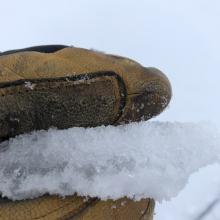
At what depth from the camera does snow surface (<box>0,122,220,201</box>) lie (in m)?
0.79

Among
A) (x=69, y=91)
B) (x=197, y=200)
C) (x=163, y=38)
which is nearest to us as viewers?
(x=69, y=91)

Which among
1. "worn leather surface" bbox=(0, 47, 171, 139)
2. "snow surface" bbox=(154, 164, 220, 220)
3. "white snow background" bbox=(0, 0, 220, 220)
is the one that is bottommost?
"snow surface" bbox=(154, 164, 220, 220)

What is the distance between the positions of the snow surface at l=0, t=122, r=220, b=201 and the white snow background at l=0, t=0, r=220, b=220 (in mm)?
725

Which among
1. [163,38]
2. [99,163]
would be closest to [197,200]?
[163,38]

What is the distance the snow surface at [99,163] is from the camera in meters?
0.79

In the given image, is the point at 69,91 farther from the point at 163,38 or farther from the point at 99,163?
the point at 163,38

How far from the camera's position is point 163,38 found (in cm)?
167

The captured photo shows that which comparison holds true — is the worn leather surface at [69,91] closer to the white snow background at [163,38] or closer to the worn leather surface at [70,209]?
the worn leather surface at [70,209]

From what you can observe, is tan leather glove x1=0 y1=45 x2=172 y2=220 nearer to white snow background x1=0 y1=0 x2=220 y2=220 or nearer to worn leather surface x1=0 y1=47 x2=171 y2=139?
worn leather surface x1=0 y1=47 x2=171 y2=139

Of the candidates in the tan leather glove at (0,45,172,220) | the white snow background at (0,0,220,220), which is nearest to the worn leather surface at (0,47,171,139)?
the tan leather glove at (0,45,172,220)

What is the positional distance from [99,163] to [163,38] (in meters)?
0.91

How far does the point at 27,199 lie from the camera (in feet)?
2.58

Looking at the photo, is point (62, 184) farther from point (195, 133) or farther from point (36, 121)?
point (195, 133)

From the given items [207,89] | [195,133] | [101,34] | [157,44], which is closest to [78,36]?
[101,34]
